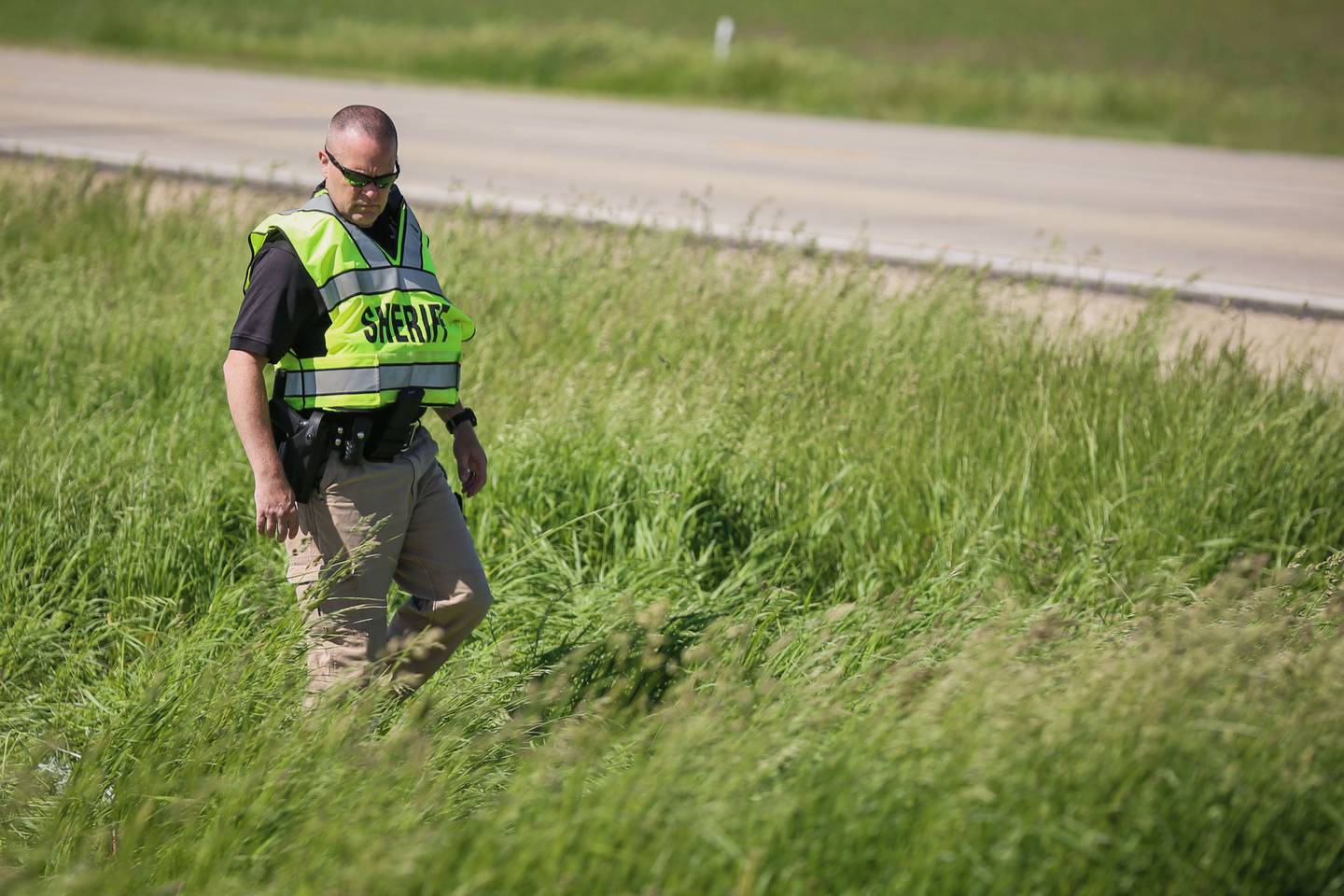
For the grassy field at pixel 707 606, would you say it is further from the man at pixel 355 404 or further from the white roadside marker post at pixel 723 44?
the white roadside marker post at pixel 723 44

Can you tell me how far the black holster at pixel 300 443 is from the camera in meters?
3.40

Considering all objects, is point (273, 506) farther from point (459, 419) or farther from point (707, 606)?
point (707, 606)

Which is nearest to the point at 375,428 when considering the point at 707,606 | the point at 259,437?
the point at 259,437

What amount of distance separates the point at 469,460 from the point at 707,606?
3.14 feet

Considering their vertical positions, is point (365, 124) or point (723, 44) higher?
point (723, 44)

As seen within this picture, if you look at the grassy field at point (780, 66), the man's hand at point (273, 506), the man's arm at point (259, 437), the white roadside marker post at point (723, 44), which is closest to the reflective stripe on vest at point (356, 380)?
the man's arm at point (259, 437)

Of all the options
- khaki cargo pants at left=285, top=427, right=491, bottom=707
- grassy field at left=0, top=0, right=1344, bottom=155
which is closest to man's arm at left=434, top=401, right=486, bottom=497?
khaki cargo pants at left=285, top=427, right=491, bottom=707

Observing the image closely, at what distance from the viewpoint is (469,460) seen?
3.91 m

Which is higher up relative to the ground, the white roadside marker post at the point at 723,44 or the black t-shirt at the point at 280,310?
the white roadside marker post at the point at 723,44

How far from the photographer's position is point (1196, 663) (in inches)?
104

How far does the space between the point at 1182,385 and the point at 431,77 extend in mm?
20844

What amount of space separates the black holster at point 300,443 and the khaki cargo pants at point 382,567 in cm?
4

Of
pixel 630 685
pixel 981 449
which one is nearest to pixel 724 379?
pixel 981 449

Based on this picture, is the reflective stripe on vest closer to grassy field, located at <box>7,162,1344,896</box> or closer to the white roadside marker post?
grassy field, located at <box>7,162,1344,896</box>
